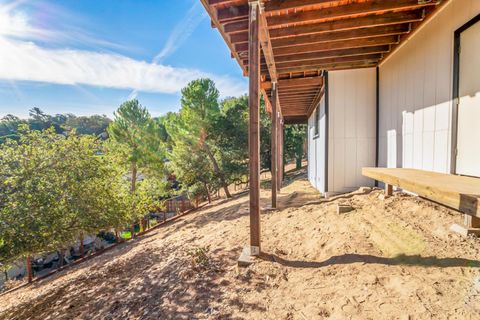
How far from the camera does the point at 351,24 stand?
10.5 feet

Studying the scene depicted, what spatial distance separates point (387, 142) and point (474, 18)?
2454mm

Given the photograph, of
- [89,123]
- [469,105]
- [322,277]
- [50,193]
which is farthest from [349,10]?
[89,123]

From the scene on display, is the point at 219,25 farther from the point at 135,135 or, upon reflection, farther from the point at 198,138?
the point at 135,135

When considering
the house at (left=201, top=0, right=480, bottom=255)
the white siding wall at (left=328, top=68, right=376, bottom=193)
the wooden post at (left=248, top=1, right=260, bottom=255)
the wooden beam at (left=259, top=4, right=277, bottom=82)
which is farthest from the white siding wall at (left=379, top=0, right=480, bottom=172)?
the wooden post at (left=248, top=1, right=260, bottom=255)

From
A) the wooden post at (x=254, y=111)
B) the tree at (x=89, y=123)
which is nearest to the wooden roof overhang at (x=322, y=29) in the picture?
the wooden post at (x=254, y=111)

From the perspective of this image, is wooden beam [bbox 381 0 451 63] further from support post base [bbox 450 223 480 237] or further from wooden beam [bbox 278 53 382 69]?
support post base [bbox 450 223 480 237]

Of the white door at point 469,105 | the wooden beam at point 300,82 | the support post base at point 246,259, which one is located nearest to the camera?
the white door at point 469,105

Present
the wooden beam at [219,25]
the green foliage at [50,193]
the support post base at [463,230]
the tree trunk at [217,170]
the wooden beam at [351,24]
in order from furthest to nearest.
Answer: the tree trunk at [217,170]
the green foliage at [50,193]
the wooden beam at [351,24]
the wooden beam at [219,25]
the support post base at [463,230]

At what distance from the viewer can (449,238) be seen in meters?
2.19

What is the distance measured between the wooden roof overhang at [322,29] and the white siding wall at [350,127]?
1.11 ft

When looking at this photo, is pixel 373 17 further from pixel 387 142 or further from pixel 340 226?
pixel 340 226

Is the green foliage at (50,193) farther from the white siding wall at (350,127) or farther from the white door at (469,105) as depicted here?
the white door at (469,105)

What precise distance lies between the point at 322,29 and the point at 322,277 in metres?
3.53

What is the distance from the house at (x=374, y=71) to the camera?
2531 mm
